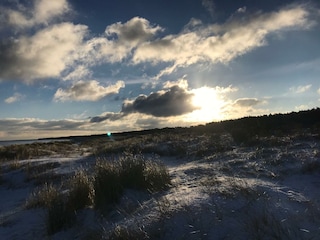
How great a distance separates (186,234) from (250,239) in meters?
0.92

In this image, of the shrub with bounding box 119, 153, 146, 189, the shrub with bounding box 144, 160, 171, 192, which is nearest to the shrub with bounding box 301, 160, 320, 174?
the shrub with bounding box 144, 160, 171, 192

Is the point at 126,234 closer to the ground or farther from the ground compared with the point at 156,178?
closer to the ground

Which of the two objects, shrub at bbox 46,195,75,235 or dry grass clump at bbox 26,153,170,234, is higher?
dry grass clump at bbox 26,153,170,234

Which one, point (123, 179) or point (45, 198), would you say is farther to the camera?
point (45, 198)

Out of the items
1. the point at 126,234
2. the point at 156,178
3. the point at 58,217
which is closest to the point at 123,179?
the point at 156,178

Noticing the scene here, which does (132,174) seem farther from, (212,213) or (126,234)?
(212,213)

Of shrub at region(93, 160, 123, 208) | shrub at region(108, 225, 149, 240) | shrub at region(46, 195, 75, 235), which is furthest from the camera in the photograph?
shrub at region(93, 160, 123, 208)

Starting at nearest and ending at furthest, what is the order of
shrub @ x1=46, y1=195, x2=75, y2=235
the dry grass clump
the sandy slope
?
the sandy slope, shrub @ x1=46, y1=195, x2=75, y2=235, the dry grass clump

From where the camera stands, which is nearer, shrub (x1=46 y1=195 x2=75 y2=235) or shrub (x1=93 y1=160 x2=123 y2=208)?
shrub (x1=46 y1=195 x2=75 y2=235)

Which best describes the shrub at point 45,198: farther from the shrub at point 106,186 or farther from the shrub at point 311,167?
the shrub at point 311,167

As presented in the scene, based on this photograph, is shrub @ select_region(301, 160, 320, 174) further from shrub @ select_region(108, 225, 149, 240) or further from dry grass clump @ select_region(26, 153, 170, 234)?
shrub @ select_region(108, 225, 149, 240)

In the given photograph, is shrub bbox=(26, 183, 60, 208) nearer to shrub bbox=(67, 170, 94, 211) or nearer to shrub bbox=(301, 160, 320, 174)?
shrub bbox=(67, 170, 94, 211)

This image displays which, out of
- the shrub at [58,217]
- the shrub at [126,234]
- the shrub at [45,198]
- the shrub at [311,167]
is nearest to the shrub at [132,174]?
the shrub at [58,217]

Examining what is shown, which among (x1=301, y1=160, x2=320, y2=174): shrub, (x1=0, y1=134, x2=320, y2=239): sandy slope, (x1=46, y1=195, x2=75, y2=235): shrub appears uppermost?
(x1=301, y1=160, x2=320, y2=174): shrub
